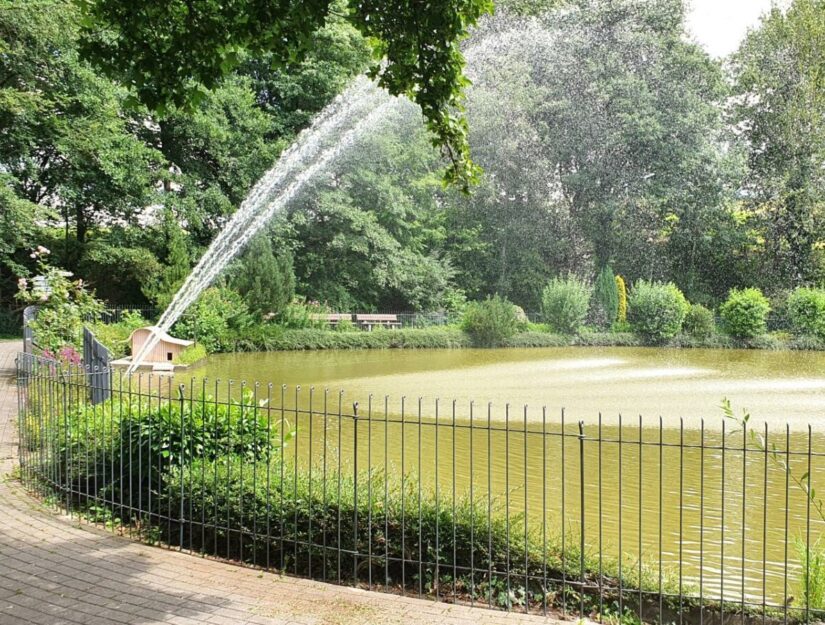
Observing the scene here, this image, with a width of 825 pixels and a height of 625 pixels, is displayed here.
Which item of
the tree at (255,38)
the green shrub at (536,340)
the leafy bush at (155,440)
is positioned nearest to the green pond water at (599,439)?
the leafy bush at (155,440)

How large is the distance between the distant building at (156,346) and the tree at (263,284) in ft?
25.3

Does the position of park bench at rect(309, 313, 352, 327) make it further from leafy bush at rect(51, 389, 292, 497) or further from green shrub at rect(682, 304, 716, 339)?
leafy bush at rect(51, 389, 292, 497)

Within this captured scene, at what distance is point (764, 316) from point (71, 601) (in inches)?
1394

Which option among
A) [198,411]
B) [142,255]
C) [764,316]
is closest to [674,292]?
[764,316]

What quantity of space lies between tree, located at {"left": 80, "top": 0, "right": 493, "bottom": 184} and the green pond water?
2.98 metres

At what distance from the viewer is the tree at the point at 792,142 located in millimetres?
40469

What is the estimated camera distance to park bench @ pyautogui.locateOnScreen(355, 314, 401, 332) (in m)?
33.6

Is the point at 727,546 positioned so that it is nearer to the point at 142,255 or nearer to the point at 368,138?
the point at 142,255

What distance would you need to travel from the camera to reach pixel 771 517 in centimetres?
770

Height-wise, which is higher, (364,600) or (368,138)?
(368,138)

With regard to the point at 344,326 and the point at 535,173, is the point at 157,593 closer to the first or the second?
the point at 344,326

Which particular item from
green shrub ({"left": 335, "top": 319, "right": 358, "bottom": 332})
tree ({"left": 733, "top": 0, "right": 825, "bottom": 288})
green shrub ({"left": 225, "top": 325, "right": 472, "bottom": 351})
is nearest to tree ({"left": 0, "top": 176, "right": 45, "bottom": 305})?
green shrub ({"left": 225, "top": 325, "right": 472, "bottom": 351})

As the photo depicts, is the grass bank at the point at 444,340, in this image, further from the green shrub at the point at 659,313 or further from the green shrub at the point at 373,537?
the green shrub at the point at 373,537

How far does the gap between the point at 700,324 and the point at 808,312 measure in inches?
200
